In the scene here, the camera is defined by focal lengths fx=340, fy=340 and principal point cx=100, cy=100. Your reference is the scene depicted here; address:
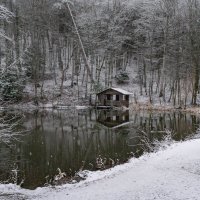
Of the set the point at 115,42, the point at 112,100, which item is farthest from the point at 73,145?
the point at 115,42

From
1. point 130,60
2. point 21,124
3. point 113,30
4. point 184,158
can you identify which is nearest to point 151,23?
point 113,30

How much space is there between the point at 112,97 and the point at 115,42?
11.2 m

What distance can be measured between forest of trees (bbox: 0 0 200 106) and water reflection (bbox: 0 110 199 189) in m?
15.0

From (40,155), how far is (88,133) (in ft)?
22.0

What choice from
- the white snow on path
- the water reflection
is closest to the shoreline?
the water reflection

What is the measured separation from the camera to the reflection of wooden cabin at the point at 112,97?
130ft

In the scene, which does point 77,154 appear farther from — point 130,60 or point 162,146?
point 130,60

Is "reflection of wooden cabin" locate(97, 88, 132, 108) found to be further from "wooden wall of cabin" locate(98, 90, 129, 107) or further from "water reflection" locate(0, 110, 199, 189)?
"water reflection" locate(0, 110, 199, 189)

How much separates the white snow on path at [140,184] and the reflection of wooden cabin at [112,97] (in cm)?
2608

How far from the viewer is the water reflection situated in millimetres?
13323

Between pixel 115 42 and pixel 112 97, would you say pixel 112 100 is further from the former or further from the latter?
pixel 115 42

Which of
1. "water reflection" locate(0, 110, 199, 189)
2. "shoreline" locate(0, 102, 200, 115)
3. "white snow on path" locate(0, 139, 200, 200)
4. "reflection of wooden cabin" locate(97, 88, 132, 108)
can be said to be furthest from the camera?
"reflection of wooden cabin" locate(97, 88, 132, 108)

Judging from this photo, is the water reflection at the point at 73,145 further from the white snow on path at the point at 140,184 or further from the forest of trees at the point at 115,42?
the forest of trees at the point at 115,42

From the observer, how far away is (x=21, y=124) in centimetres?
2583
